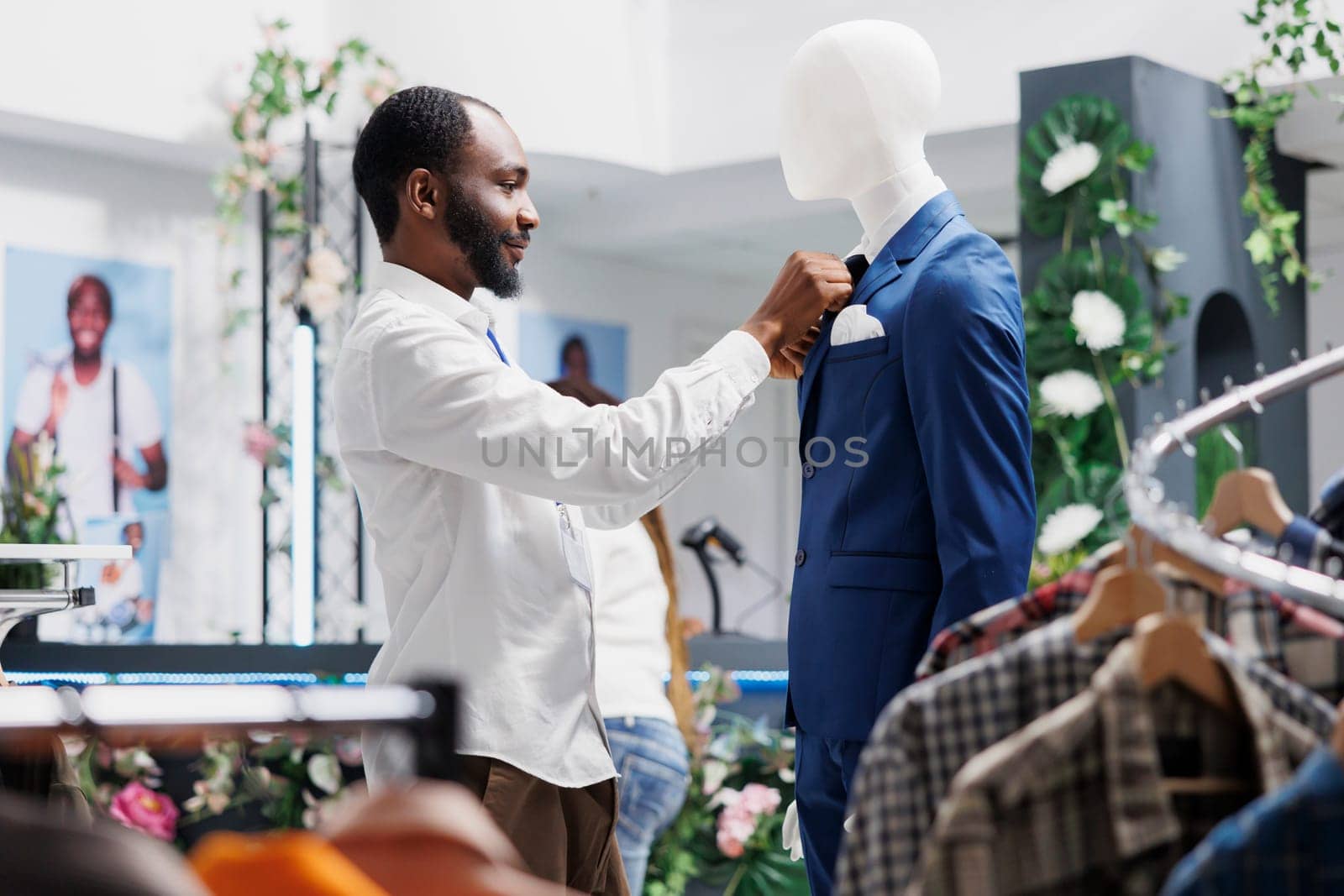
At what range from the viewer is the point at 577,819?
1.97 metres

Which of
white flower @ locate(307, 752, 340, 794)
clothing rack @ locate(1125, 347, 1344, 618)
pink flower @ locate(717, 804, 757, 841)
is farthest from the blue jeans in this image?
clothing rack @ locate(1125, 347, 1344, 618)

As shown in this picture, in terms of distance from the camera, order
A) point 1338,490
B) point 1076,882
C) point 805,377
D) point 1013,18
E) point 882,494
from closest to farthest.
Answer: point 1076,882
point 1338,490
point 882,494
point 805,377
point 1013,18

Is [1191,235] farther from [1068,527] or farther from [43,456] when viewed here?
[43,456]

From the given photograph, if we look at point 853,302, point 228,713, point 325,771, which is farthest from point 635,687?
point 228,713

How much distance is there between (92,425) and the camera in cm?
647

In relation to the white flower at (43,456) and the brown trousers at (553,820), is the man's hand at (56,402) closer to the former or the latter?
the white flower at (43,456)

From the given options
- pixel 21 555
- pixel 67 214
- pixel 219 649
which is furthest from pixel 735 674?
pixel 67 214

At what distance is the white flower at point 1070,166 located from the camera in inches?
181

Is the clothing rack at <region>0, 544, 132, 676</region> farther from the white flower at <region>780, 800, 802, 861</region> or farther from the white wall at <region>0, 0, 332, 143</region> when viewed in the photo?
the white wall at <region>0, 0, 332, 143</region>

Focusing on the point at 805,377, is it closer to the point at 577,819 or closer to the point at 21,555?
the point at 577,819

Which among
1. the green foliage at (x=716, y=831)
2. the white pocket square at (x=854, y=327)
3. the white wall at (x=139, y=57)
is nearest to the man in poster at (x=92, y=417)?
the white wall at (x=139, y=57)

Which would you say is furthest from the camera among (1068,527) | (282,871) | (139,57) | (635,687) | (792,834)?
(139,57)

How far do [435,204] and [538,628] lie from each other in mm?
586

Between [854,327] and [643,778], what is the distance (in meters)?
1.50
